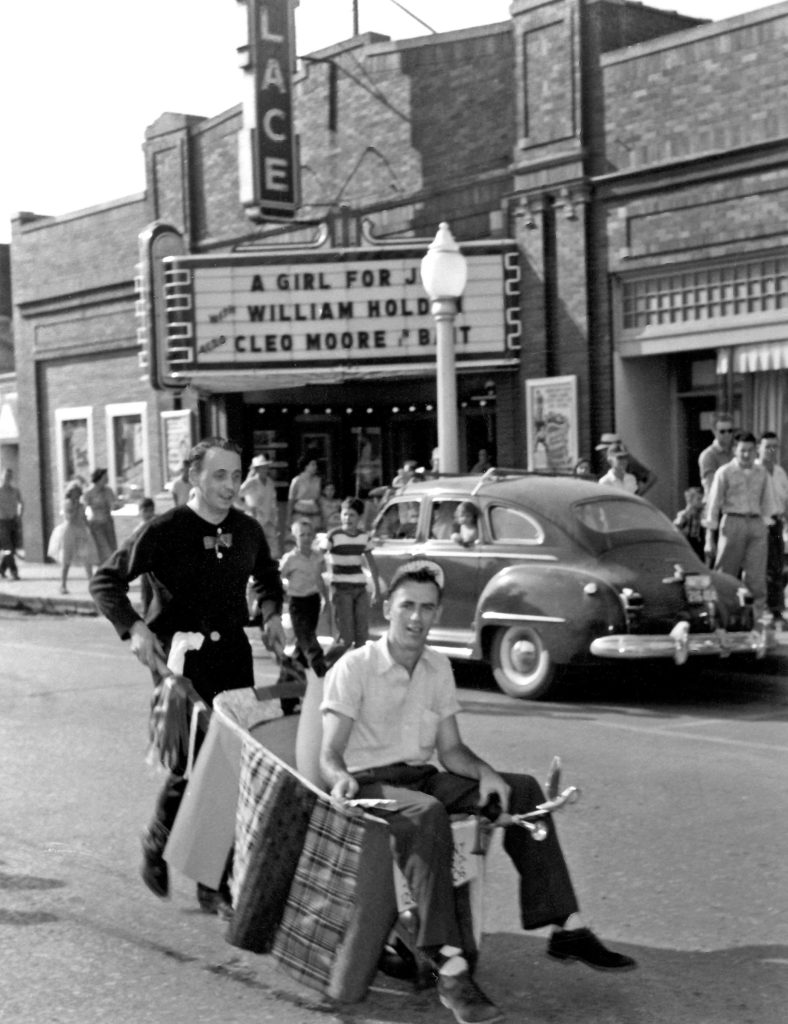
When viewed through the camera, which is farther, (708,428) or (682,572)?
(708,428)

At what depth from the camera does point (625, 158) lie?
17.8 meters

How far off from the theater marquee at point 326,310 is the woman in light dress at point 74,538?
2.31 m

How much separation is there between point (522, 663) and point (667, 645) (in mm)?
1176

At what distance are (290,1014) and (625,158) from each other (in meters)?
14.6

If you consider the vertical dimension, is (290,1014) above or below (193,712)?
below

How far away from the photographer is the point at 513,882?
6.21m

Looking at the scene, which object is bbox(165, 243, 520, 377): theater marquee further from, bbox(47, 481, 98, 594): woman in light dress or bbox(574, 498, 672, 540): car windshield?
bbox(574, 498, 672, 540): car windshield

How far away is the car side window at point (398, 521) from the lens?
12484 mm

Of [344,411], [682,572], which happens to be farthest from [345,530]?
[344,411]

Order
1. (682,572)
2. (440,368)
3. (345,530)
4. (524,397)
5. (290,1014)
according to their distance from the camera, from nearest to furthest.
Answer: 1. (290,1014)
2. (682,572)
3. (345,530)
4. (440,368)
5. (524,397)

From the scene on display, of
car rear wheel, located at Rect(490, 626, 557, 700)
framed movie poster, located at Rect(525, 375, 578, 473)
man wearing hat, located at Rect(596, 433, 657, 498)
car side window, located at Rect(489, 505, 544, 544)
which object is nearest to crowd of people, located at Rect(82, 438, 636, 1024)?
car rear wheel, located at Rect(490, 626, 557, 700)

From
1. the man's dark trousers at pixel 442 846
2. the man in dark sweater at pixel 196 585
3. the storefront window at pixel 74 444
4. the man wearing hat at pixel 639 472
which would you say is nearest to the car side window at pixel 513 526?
the man wearing hat at pixel 639 472

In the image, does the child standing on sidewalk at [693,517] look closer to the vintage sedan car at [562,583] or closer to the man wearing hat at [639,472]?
the man wearing hat at [639,472]

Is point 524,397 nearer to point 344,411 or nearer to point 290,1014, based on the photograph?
point 344,411
